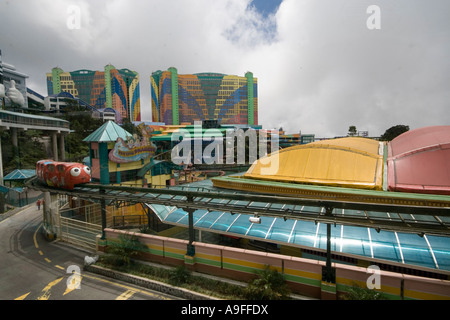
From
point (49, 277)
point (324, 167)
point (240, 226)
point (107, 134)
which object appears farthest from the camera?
point (107, 134)

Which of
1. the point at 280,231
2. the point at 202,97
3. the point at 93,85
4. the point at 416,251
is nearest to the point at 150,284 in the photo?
the point at 280,231

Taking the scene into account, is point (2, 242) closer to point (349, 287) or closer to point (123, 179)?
point (123, 179)

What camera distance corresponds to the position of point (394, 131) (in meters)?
68.5

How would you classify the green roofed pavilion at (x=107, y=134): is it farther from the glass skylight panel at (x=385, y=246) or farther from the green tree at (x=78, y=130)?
the glass skylight panel at (x=385, y=246)

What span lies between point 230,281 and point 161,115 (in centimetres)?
10136

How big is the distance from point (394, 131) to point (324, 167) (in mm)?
69590

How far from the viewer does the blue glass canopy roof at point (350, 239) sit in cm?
870

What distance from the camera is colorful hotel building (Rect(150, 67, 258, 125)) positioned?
327ft

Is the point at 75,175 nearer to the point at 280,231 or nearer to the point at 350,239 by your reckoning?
the point at 280,231

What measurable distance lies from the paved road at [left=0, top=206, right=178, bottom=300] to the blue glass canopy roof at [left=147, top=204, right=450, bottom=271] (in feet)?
14.5

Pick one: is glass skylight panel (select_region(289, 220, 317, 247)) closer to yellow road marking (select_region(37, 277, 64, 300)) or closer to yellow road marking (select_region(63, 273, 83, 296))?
yellow road marking (select_region(63, 273, 83, 296))

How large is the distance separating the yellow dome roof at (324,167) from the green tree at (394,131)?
61792 mm

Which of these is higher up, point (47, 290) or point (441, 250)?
point (441, 250)

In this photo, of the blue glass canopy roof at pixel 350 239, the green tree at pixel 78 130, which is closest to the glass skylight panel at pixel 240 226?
the blue glass canopy roof at pixel 350 239
